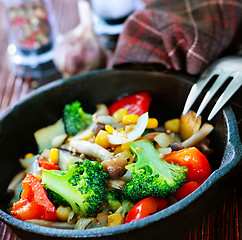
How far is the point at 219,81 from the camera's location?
1.77 meters

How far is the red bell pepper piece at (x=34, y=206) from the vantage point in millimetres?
1474

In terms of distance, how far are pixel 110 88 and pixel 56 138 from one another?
0.43m

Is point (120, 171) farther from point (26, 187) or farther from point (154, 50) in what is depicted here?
point (154, 50)

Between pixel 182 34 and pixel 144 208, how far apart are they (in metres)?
1.06

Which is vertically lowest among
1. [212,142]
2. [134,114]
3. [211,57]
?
[212,142]

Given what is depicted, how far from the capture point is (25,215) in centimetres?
147

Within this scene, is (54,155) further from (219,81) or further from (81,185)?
(219,81)

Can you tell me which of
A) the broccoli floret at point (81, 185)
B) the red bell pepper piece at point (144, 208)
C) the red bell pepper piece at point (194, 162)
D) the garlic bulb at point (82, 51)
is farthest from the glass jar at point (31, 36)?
the red bell pepper piece at point (144, 208)

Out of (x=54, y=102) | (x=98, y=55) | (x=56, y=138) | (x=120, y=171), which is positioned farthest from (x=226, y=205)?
(x=98, y=55)

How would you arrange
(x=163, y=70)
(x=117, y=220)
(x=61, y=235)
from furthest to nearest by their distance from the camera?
(x=163, y=70)
(x=117, y=220)
(x=61, y=235)

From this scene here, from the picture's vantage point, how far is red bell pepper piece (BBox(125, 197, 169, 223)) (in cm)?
136

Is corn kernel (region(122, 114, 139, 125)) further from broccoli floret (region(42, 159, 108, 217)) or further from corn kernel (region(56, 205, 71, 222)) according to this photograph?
corn kernel (region(56, 205, 71, 222))

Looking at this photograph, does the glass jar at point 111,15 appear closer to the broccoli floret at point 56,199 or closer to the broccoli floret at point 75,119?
the broccoli floret at point 75,119

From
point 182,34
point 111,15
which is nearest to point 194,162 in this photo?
point 182,34
